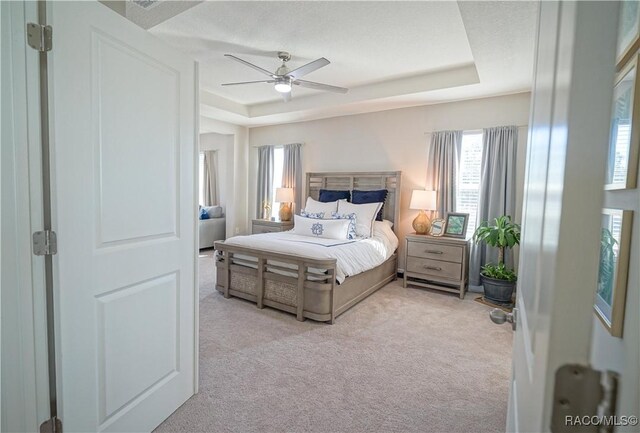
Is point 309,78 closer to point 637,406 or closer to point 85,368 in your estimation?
point 85,368

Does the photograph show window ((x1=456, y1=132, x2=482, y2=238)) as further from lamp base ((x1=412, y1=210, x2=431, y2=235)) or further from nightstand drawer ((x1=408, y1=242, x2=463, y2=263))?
nightstand drawer ((x1=408, y1=242, x2=463, y2=263))

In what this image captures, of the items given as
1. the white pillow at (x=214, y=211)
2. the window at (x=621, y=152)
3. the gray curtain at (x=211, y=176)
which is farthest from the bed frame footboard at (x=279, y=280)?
the gray curtain at (x=211, y=176)

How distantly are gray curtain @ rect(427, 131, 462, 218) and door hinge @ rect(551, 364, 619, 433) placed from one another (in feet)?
13.8

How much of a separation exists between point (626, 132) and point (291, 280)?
2.81m

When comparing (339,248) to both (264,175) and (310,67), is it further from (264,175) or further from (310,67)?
(264,175)

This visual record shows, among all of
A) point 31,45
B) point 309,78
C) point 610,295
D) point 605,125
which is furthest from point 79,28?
point 309,78

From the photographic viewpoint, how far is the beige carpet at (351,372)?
1.74 meters

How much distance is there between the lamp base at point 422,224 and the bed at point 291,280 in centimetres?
54

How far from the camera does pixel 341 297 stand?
320cm

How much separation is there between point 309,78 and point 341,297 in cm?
275

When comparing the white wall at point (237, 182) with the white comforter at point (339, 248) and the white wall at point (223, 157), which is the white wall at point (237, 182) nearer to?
the white wall at point (223, 157)

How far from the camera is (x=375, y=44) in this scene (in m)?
3.04

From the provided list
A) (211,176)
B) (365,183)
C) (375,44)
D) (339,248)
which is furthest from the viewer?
(211,176)

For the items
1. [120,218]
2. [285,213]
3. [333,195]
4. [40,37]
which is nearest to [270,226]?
[285,213]
